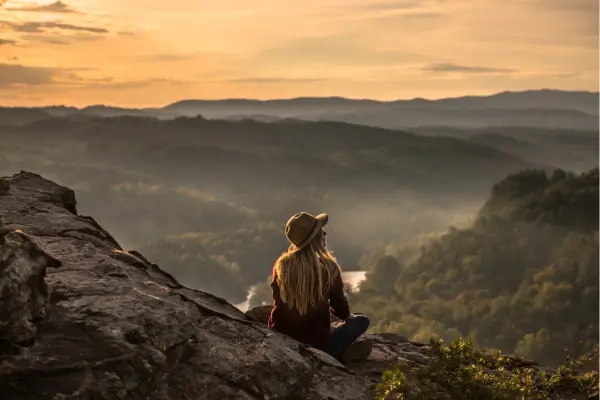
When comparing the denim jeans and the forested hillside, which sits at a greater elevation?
the denim jeans

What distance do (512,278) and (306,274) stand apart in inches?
5301

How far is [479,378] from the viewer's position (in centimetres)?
780

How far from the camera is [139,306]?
269 inches

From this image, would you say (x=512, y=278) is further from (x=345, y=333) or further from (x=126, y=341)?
(x=126, y=341)

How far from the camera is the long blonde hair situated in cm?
831

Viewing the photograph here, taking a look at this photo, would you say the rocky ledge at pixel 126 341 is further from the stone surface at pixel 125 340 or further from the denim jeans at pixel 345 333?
the denim jeans at pixel 345 333

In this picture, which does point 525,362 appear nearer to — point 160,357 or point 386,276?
point 160,357

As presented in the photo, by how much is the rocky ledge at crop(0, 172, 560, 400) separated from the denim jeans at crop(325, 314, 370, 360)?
0.98ft

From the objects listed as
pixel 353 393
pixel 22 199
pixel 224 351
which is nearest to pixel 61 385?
pixel 224 351

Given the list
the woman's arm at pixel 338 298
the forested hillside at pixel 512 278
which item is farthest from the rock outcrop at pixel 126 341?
the forested hillside at pixel 512 278

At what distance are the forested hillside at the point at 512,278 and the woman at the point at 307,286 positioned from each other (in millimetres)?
93340

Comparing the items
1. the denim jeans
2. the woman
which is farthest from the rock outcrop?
the woman

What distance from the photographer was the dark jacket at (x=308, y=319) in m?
8.54

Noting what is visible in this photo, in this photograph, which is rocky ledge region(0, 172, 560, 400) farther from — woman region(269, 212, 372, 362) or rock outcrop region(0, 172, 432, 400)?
woman region(269, 212, 372, 362)
